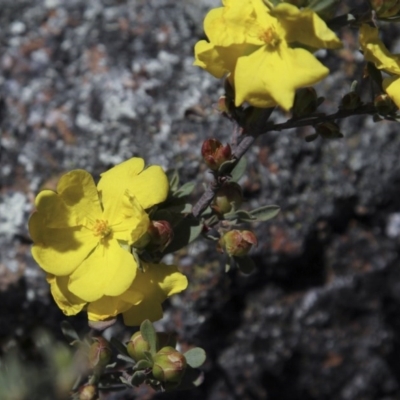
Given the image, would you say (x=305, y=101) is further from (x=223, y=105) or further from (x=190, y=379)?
(x=190, y=379)

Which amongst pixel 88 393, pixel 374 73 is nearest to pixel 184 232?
pixel 88 393

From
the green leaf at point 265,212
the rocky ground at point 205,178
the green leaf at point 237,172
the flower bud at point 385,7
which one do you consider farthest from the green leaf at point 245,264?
the rocky ground at point 205,178

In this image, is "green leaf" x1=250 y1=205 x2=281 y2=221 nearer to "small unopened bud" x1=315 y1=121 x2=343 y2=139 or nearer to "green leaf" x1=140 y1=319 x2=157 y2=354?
"small unopened bud" x1=315 y1=121 x2=343 y2=139

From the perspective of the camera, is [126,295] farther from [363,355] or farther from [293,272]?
[363,355]

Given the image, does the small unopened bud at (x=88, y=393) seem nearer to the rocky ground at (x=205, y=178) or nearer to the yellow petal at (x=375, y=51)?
the rocky ground at (x=205, y=178)

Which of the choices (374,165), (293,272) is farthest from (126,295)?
(374,165)

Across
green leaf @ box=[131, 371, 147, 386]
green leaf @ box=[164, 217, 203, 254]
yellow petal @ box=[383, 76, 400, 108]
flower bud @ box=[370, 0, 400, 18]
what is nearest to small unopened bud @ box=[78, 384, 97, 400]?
green leaf @ box=[131, 371, 147, 386]
